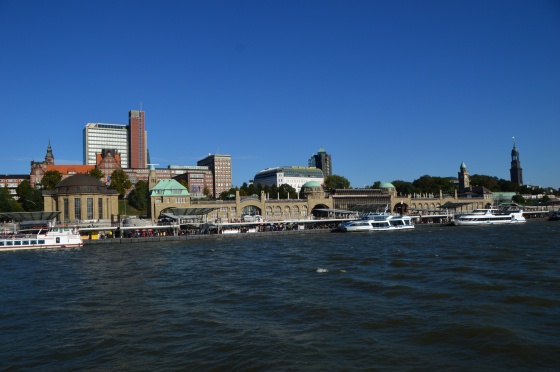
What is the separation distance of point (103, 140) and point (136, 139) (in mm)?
13845

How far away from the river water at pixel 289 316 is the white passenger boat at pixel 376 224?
4202 centimetres

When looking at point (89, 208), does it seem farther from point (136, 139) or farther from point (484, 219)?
point (136, 139)

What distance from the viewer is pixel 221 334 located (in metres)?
18.7

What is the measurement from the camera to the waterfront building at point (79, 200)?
279 feet

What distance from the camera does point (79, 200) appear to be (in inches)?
3374

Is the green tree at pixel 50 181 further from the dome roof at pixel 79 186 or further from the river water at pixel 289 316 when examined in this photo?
the river water at pixel 289 316

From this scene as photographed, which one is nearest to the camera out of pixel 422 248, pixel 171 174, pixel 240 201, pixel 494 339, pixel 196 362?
pixel 196 362

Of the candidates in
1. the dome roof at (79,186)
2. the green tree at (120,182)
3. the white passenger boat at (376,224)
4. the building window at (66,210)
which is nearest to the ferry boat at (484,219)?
the white passenger boat at (376,224)

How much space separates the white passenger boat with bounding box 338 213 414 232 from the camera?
80875mm

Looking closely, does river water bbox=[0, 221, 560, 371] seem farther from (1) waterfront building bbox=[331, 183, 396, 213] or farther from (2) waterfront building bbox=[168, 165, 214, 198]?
(2) waterfront building bbox=[168, 165, 214, 198]

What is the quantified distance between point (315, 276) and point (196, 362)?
54.6 ft

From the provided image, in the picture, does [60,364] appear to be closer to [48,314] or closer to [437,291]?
[48,314]

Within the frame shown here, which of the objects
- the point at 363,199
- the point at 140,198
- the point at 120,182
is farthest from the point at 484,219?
the point at 120,182

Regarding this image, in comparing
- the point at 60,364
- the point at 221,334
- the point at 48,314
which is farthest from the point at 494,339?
the point at 48,314
